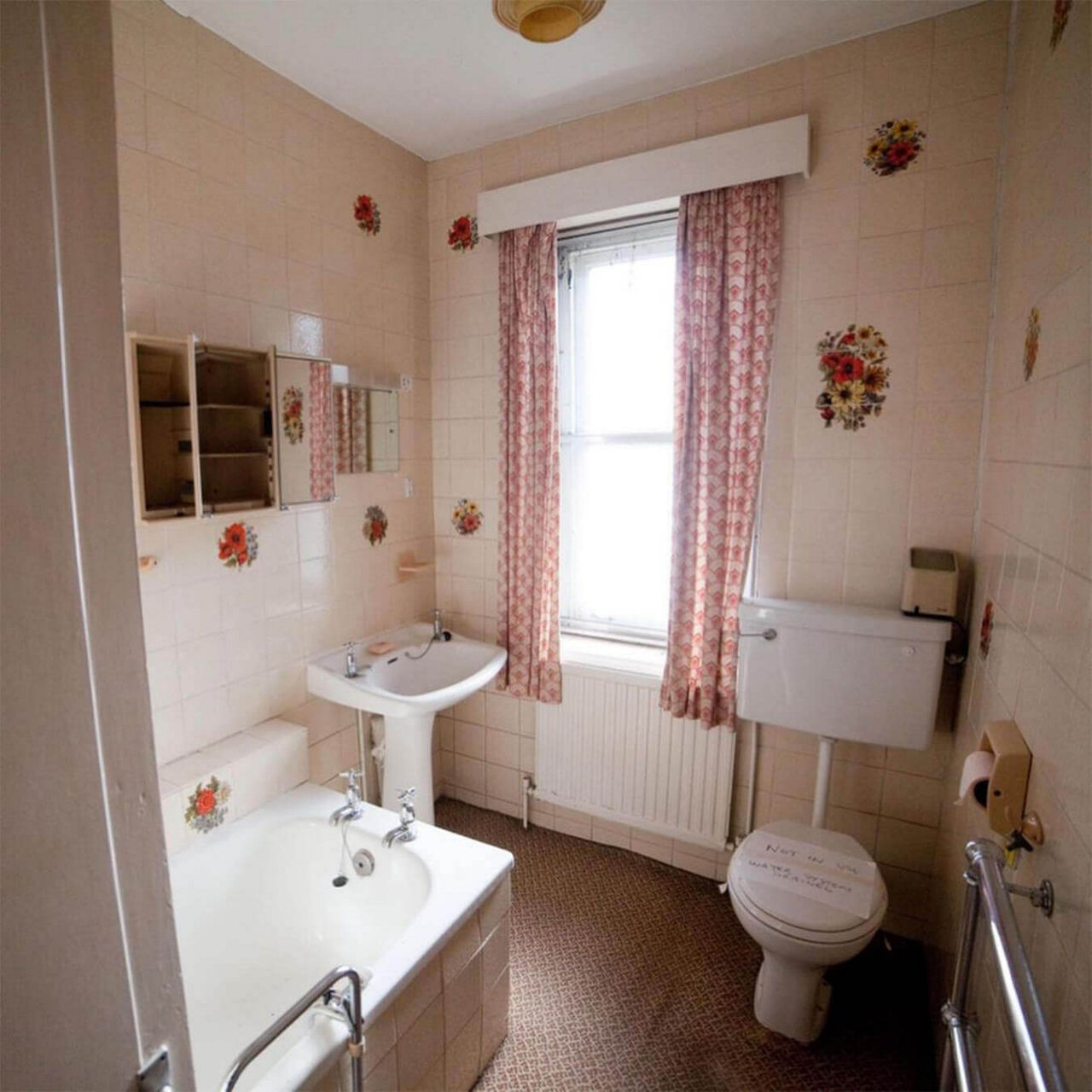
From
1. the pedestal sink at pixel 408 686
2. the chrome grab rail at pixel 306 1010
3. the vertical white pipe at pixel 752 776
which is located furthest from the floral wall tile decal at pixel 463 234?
the chrome grab rail at pixel 306 1010

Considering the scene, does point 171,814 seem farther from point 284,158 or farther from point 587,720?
point 284,158

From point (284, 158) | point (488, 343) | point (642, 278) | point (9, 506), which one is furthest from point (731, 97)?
point (9, 506)

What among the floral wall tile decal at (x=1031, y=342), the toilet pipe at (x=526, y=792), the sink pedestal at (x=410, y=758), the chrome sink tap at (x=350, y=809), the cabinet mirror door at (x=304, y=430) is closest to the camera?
the floral wall tile decal at (x=1031, y=342)

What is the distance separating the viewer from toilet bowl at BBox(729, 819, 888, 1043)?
1.50m

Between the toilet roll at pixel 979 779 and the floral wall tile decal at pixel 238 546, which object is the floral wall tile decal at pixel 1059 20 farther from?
the floral wall tile decal at pixel 238 546

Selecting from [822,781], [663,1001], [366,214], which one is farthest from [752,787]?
[366,214]

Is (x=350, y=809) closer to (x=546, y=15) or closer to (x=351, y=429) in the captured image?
(x=351, y=429)

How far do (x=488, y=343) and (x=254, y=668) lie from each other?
1433 mm

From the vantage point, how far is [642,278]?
223 centimetres

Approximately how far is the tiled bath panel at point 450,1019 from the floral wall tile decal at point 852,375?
1638 mm

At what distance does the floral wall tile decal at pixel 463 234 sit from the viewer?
2.40 metres

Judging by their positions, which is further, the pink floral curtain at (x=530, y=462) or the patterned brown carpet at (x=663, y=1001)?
the pink floral curtain at (x=530, y=462)

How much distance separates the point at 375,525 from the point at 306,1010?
5.17ft

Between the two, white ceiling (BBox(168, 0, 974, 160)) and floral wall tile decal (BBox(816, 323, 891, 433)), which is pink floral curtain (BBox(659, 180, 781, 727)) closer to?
floral wall tile decal (BBox(816, 323, 891, 433))
